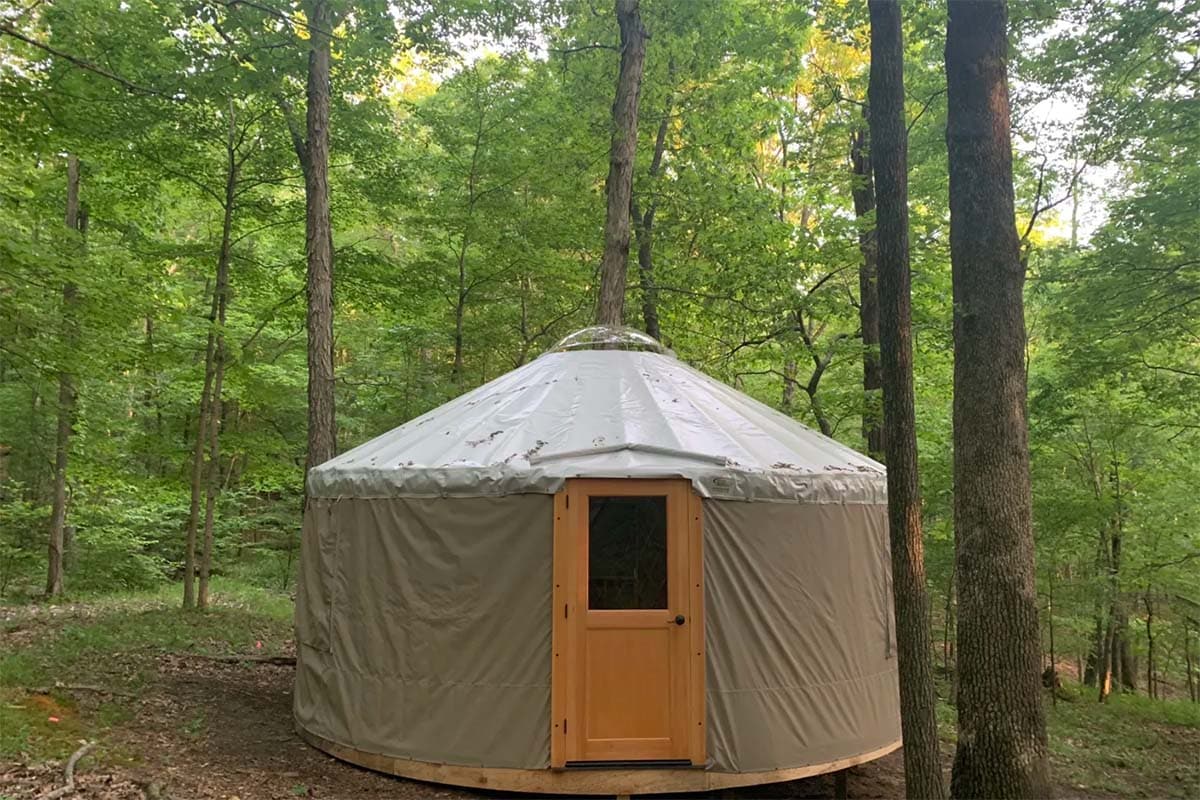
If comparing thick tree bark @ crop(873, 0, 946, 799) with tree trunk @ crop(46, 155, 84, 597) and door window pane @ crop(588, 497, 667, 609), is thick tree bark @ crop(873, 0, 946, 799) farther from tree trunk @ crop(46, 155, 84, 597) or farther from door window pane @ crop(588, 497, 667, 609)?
tree trunk @ crop(46, 155, 84, 597)

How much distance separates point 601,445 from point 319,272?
11.0 ft

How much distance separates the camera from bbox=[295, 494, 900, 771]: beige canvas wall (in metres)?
3.98

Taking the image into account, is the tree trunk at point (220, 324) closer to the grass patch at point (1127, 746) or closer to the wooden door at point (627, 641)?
the wooden door at point (627, 641)

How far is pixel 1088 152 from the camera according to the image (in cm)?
778

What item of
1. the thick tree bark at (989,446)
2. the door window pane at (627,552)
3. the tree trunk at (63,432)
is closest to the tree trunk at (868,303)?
the door window pane at (627,552)

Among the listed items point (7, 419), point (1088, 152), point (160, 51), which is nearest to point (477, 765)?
point (160, 51)

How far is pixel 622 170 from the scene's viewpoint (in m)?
7.05

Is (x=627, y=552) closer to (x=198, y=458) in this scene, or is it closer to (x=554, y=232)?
(x=198, y=458)

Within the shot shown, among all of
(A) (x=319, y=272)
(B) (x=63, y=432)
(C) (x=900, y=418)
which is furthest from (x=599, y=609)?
(B) (x=63, y=432)

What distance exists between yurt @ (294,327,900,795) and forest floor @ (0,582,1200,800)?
15.4 inches

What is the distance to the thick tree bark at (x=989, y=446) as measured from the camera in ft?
9.92

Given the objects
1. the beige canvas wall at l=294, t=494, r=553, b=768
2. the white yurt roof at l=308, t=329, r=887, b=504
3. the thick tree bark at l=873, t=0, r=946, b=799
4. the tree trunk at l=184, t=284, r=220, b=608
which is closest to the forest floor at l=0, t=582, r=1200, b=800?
the beige canvas wall at l=294, t=494, r=553, b=768

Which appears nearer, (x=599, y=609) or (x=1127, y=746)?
(x=599, y=609)

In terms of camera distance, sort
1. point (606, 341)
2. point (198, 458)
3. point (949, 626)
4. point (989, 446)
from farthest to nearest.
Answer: point (949, 626) → point (198, 458) → point (606, 341) → point (989, 446)
